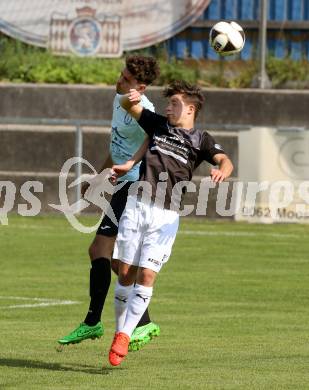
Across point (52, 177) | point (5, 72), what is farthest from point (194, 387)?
point (5, 72)

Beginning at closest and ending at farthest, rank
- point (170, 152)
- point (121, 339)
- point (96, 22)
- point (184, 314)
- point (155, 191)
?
point (121, 339), point (155, 191), point (170, 152), point (184, 314), point (96, 22)

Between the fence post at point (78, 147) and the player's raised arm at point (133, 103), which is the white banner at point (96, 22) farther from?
the player's raised arm at point (133, 103)

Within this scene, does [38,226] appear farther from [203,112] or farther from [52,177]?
[203,112]

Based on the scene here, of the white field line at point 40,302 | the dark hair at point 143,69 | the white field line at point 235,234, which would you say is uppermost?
the dark hair at point 143,69

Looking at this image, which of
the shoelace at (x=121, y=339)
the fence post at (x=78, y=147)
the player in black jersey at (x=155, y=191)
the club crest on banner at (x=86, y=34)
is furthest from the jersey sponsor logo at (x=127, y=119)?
the club crest on banner at (x=86, y=34)

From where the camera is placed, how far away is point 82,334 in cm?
1133

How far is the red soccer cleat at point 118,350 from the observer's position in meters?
10.1

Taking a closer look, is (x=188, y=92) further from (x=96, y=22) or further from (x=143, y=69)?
(x=96, y=22)

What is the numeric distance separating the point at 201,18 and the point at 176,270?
14.0 m

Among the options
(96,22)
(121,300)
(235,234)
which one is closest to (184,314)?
(121,300)

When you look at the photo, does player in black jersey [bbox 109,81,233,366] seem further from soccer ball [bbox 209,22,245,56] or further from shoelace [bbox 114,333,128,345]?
soccer ball [bbox 209,22,245,56]

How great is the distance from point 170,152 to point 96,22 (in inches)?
846

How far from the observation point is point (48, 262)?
19.5 meters

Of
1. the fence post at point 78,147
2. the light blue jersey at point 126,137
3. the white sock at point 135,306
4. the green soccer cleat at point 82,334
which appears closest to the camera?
the white sock at point 135,306
